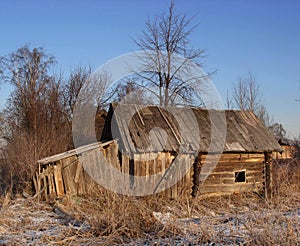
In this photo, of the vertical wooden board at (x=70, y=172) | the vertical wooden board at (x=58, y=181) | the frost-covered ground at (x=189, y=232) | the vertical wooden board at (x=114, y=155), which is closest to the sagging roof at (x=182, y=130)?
the vertical wooden board at (x=114, y=155)

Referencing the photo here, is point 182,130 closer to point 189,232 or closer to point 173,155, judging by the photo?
point 173,155

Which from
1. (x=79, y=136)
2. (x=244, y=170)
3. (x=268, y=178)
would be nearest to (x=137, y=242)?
(x=244, y=170)

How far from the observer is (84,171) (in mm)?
12102

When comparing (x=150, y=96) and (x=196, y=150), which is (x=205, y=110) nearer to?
(x=196, y=150)

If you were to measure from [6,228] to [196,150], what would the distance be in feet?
23.4

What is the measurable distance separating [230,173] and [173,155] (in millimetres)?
2725

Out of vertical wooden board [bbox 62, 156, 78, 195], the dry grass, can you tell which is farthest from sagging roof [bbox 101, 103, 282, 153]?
the dry grass

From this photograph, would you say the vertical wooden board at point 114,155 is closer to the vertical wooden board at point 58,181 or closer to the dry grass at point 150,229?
the vertical wooden board at point 58,181

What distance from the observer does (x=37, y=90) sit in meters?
24.7

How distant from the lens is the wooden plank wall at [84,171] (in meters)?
11.9

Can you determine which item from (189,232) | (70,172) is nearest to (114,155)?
(70,172)

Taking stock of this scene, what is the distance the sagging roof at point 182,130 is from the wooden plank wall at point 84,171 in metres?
0.42

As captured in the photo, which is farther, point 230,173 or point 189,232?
point 230,173

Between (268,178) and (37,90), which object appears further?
(37,90)
